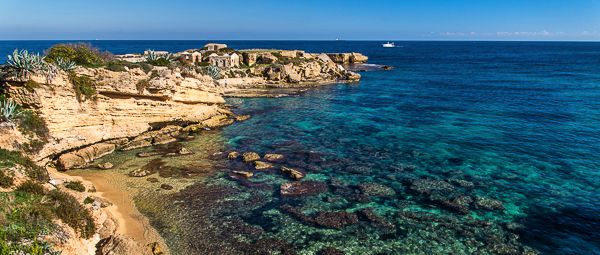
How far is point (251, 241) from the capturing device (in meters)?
18.7

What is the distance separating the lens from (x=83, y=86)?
32094 mm

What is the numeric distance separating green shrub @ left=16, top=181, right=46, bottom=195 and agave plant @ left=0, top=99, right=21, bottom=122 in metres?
11.2

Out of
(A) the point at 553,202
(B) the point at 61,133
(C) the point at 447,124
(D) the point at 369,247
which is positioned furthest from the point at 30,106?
(C) the point at 447,124

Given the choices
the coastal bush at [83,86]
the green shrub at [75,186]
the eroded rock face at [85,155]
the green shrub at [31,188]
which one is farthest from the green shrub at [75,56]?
the green shrub at [31,188]

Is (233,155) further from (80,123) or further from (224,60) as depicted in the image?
(224,60)

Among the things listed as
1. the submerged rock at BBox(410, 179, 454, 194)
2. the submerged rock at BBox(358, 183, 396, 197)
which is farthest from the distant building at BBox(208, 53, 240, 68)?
the submerged rock at BBox(410, 179, 454, 194)

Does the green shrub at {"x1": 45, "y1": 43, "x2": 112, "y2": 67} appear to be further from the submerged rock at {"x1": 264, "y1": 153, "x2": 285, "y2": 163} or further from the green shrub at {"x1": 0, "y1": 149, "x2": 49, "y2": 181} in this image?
the submerged rock at {"x1": 264, "y1": 153, "x2": 285, "y2": 163}

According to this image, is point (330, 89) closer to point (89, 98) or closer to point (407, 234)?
point (89, 98)

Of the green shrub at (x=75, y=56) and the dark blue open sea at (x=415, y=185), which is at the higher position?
the green shrub at (x=75, y=56)

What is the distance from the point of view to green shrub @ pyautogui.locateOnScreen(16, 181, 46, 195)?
1816cm

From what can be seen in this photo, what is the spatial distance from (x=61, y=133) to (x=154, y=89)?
29.9 feet

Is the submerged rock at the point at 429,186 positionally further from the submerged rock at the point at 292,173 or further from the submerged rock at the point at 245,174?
the submerged rock at the point at 245,174

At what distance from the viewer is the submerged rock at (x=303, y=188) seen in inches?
957

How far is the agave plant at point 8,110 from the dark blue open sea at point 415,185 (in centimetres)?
1466
